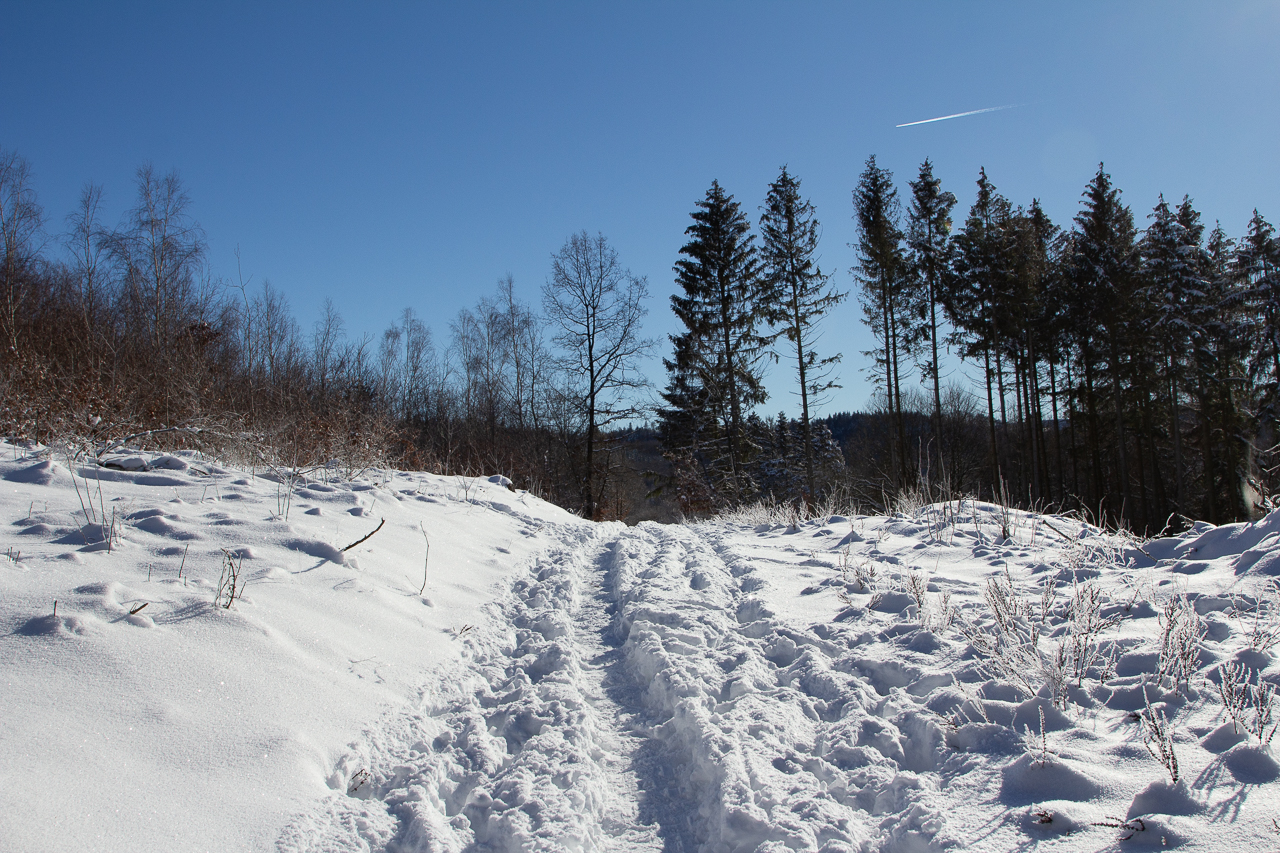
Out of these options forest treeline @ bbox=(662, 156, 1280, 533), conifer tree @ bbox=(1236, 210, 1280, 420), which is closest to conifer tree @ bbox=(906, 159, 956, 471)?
forest treeline @ bbox=(662, 156, 1280, 533)

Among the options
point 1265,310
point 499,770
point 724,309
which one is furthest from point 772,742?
point 1265,310

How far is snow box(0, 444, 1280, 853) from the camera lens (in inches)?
66.4

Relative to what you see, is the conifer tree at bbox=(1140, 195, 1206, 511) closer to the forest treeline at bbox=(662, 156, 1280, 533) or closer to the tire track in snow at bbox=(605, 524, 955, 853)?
the forest treeline at bbox=(662, 156, 1280, 533)

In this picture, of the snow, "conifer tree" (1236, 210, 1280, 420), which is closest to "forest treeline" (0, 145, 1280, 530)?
"conifer tree" (1236, 210, 1280, 420)

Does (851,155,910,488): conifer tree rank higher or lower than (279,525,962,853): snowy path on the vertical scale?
higher

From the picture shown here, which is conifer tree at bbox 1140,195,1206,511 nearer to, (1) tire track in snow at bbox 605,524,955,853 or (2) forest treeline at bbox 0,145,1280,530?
(2) forest treeline at bbox 0,145,1280,530

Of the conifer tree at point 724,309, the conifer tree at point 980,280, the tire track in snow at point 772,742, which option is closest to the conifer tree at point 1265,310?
the conifer tree at point 980,280

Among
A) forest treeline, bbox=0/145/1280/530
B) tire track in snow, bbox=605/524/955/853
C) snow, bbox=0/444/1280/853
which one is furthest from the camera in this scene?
forest treeline, bbox=0/145/1280/530

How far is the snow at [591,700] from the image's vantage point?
5.53 ft

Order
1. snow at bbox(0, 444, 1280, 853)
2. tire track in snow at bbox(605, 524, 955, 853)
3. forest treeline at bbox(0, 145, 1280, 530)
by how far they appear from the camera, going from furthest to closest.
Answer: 1. forest treeline at bbox(0, 145, 1280, 530)
2. tire track in snow at bbox(605, 524, 955, 853)
3. snow at bbox(0, 444, 1280, 853)

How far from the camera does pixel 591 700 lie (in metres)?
2.86

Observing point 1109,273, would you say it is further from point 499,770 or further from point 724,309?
point 499,770

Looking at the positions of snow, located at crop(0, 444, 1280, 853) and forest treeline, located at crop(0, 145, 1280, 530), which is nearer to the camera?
snow, located at crop(0, 444, 1280, 853)

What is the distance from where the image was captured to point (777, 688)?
2.79m
